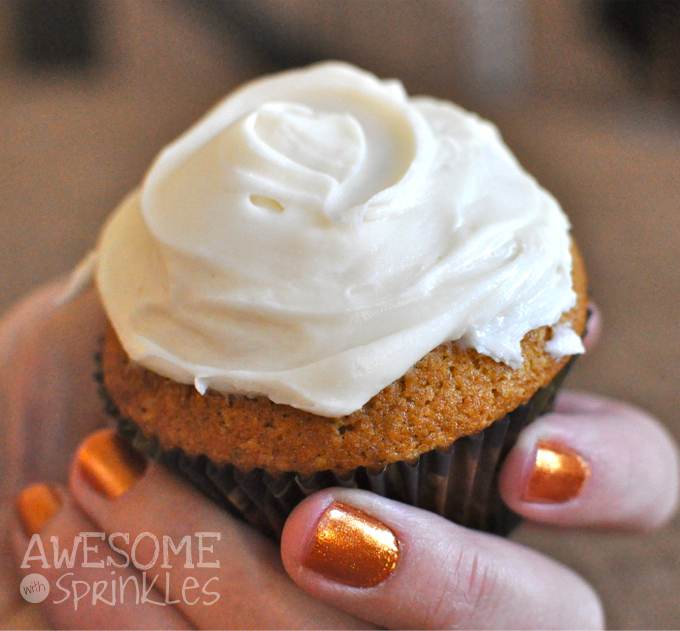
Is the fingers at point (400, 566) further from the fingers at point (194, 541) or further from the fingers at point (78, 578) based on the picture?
the fingers at point (78, 578)

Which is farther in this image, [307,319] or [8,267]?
[8,267]

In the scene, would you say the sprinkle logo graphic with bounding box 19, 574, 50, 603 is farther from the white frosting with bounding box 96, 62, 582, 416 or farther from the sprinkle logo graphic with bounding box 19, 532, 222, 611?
the white frosting with bounding box 96, 62, 582, 416

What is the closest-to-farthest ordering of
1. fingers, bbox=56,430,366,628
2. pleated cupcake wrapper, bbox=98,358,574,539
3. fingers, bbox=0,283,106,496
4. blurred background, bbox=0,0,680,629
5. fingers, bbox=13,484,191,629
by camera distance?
pleated cupcake wrapper, bbox=98,358,574,539, fingers, bbox=56,430,366,628, fingers, bbox=13,484,191,629, fingers, bbox=0,283,106,496, blurred background, bbox=0,0,680,629

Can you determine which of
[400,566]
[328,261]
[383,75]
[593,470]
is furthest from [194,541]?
[383,75]

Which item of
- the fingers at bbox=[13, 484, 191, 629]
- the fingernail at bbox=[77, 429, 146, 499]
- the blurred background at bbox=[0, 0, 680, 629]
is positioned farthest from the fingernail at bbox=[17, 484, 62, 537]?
the blurred background at bbox=[0, 0, 680, 629]

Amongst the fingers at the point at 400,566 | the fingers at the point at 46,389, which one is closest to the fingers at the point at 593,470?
the fingers at the point at 400,566

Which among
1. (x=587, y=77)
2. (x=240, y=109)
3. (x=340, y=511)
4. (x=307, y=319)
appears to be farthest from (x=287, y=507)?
(x=587, y=77)

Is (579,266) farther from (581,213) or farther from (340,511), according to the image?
(581,213)

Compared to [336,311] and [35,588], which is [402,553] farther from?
[35,588]
